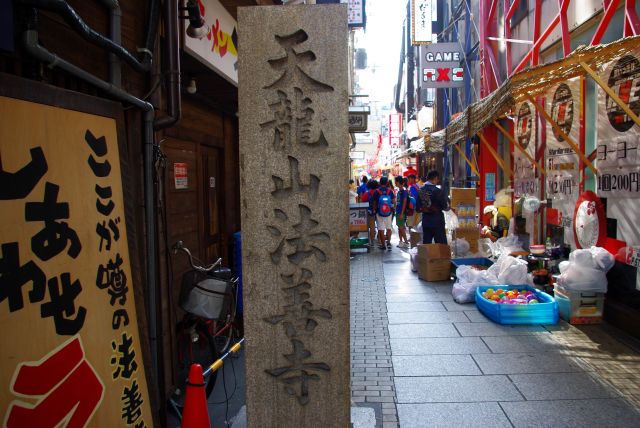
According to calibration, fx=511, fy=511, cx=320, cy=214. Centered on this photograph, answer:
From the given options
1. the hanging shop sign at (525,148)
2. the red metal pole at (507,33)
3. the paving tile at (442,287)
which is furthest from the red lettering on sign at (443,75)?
the paving tile at (442,287)

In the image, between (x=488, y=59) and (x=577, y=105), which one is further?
(x=488, y=59)

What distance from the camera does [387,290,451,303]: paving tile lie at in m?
9.88

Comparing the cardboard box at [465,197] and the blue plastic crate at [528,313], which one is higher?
the cardboard box at [465,197]

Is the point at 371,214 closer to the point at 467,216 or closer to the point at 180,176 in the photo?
the point at 467,216

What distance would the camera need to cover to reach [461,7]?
19828mm

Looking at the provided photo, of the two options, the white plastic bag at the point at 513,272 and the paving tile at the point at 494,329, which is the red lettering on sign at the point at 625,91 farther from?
the white plastic bag at the point at 513,272

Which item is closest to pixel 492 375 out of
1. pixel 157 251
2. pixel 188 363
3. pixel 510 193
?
pixel 188 363

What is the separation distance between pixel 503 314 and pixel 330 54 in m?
5.72

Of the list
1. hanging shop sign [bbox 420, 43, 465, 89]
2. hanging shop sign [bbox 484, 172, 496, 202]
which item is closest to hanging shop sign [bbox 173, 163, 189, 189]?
hanging shop sign [bbox 484, 172, 496, 202]

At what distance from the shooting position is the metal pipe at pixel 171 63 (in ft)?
16.1

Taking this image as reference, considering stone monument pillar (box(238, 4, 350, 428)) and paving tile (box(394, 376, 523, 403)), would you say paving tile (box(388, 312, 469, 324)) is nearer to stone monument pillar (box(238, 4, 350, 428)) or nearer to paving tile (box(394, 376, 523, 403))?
paving tile (box(394, 376, 523, 403))

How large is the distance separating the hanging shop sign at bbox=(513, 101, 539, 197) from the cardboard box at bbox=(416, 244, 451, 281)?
2253 millimetres

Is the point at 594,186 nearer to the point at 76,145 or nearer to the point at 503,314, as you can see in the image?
the point at 503,314

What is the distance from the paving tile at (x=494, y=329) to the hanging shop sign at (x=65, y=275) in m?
5.23
